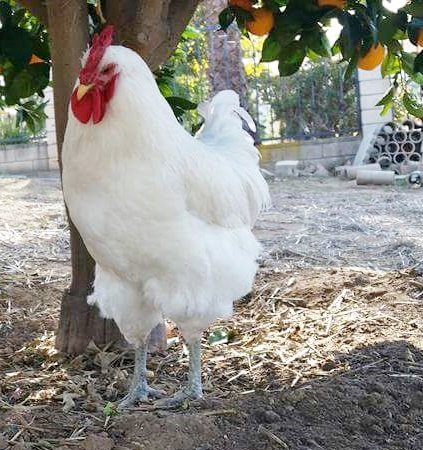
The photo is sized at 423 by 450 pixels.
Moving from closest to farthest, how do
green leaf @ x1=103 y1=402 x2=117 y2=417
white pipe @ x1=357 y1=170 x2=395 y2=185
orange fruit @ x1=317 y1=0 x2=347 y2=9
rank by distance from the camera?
green leaf @ x1=103 y1=402 x2=117 y2=417 → orange fruit @ x1=317 y1=0 x2=347 y2=9 → white pipe @ x1=357 y1=170 x2=395 y2=185

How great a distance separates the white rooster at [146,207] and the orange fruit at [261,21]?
22.0 inches

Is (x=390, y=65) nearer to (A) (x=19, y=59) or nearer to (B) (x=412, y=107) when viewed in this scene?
(B) (x=412, y=107)

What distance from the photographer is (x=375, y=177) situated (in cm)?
1057

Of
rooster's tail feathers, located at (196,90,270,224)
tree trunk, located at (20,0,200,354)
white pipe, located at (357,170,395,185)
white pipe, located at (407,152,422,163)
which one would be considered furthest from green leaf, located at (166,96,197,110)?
white pipe, located at (407,152,422,163)

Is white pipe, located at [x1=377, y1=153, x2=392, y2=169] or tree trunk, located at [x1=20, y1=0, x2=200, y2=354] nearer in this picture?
tree trunk, located at [x1=20, y1=0, x2=200, y2=354]

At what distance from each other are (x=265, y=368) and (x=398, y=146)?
977cm

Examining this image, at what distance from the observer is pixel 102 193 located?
2.51m

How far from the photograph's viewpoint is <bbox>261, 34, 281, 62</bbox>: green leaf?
3.03 metres

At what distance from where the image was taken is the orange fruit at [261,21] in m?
3.04

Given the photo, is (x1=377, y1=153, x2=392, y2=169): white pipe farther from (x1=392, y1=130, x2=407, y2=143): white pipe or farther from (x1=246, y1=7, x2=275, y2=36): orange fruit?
(x1=246, y1=7, x2=275, y2=36): orange fruit

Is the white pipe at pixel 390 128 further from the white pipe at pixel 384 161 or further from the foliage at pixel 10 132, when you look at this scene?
the foliage at pixel 10 132

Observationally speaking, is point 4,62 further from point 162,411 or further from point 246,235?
point 162,411

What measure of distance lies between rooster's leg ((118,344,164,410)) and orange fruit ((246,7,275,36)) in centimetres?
143

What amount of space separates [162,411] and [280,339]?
0.94 meters
